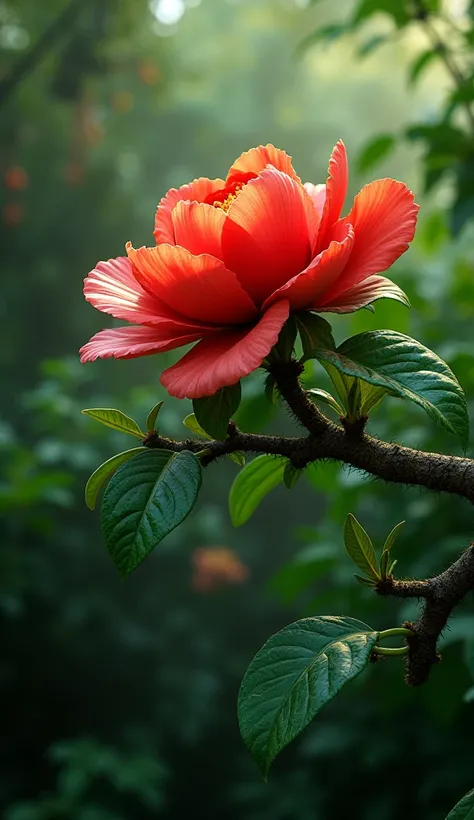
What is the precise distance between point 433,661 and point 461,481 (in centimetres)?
9

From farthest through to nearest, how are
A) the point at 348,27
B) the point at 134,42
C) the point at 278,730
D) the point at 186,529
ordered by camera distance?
the point at 134,42 → the point at 186,529 → the point at 348,27 → the point at 278,730

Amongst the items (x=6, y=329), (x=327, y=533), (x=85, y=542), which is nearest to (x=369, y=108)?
(x=6, y=329)

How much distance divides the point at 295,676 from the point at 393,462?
100 millimetres

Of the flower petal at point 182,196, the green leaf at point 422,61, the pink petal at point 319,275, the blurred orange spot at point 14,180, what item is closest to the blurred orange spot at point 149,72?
the blurred orange spot at point 14,180

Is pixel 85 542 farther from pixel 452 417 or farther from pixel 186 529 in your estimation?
pixel 452 417

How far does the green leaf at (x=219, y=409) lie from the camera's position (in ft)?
1.26

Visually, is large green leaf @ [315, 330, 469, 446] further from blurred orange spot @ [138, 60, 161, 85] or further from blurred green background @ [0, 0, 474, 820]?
blurred orange spot @ [138, 60, 161, 85]

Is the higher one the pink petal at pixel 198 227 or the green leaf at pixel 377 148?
the green leaf at pixel 377 148

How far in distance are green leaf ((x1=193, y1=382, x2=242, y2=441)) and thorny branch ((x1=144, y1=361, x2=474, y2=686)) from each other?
20 mm

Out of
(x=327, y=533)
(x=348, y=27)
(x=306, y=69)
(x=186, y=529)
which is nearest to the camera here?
(x=348, y=27)

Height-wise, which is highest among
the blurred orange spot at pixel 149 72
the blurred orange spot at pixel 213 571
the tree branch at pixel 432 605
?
the blurred orange spot at pixel 149 72

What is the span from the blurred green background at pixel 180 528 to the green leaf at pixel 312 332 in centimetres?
29

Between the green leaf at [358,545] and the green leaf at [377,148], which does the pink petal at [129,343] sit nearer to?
the green leaf at [358,545]

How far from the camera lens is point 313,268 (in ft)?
1.19
